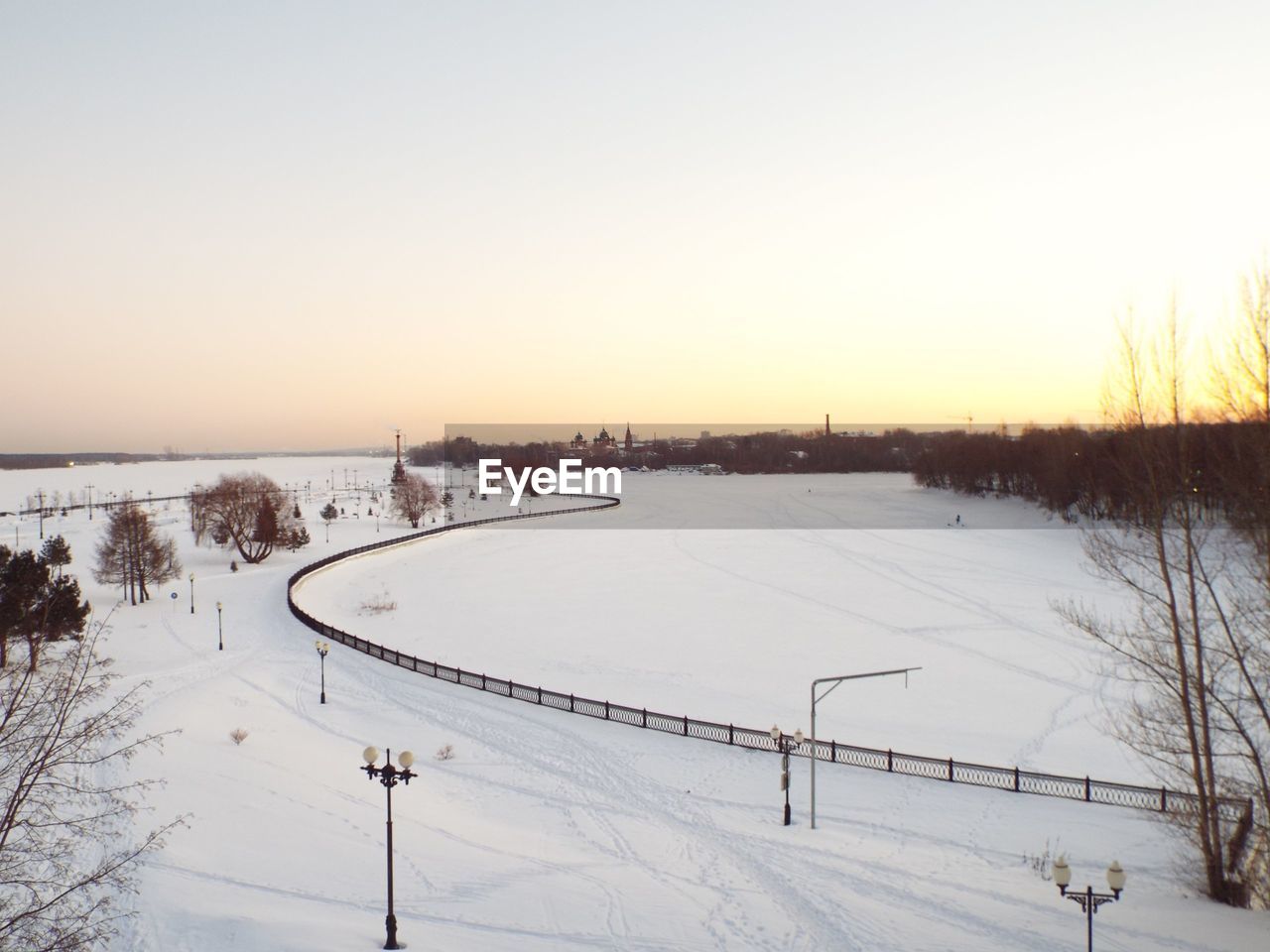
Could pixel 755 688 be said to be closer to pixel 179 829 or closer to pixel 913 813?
pixel 913 813

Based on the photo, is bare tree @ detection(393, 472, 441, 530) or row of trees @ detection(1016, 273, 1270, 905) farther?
bare tree @ detection(393, 472, 441, 530)

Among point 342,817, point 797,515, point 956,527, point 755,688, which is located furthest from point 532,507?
point 342,817

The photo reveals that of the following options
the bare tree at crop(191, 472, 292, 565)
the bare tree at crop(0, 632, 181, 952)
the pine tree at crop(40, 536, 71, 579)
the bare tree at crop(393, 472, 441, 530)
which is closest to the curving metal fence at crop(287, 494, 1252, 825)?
the bare tree at crop(0, 632, 181, 952)

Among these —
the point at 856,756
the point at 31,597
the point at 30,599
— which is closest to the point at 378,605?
the point at 31,597

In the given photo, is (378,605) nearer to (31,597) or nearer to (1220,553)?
(31,597)

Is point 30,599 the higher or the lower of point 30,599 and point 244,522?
the higher

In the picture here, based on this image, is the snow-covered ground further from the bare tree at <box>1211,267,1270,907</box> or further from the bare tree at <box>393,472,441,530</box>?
the bare tree at <box>393,472,441,530</box>
